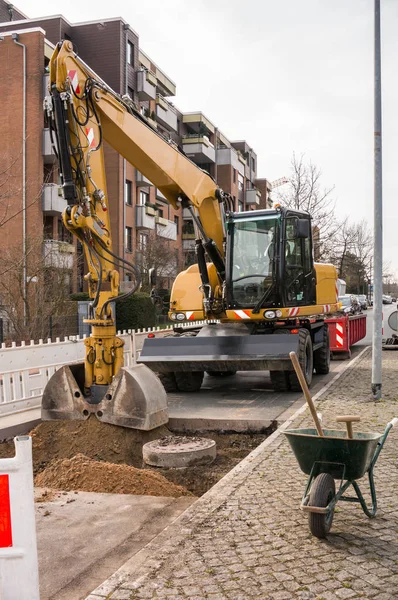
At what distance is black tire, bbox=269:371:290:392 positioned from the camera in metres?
11.4

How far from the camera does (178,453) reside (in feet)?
23.8

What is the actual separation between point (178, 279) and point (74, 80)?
16.2ft

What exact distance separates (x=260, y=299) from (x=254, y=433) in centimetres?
325

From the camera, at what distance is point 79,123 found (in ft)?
28.6

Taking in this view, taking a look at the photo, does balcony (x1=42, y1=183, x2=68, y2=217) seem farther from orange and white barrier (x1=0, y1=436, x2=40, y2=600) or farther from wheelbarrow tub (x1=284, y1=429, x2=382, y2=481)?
orange and white barrier (x1=0, y1=436, x2=40, y2=600)

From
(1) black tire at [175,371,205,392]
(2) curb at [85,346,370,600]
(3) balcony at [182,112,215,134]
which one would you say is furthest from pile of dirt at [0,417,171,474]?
(3) balcony at [182,112,215,134]

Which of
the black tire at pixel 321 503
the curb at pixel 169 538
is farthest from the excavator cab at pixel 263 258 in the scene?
the black tire at pixel 321 503

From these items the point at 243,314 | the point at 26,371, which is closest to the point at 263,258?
the point at 243,314

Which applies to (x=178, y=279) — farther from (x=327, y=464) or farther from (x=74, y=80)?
(x=327, y=464)

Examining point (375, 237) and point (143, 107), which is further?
point (143, 107)

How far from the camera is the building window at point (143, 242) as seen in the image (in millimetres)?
34906

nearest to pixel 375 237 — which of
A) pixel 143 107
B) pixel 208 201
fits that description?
pixel 208 201

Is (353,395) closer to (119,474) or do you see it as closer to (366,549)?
(119,474)

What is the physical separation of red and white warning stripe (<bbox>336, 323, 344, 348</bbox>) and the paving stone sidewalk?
1138 cm
